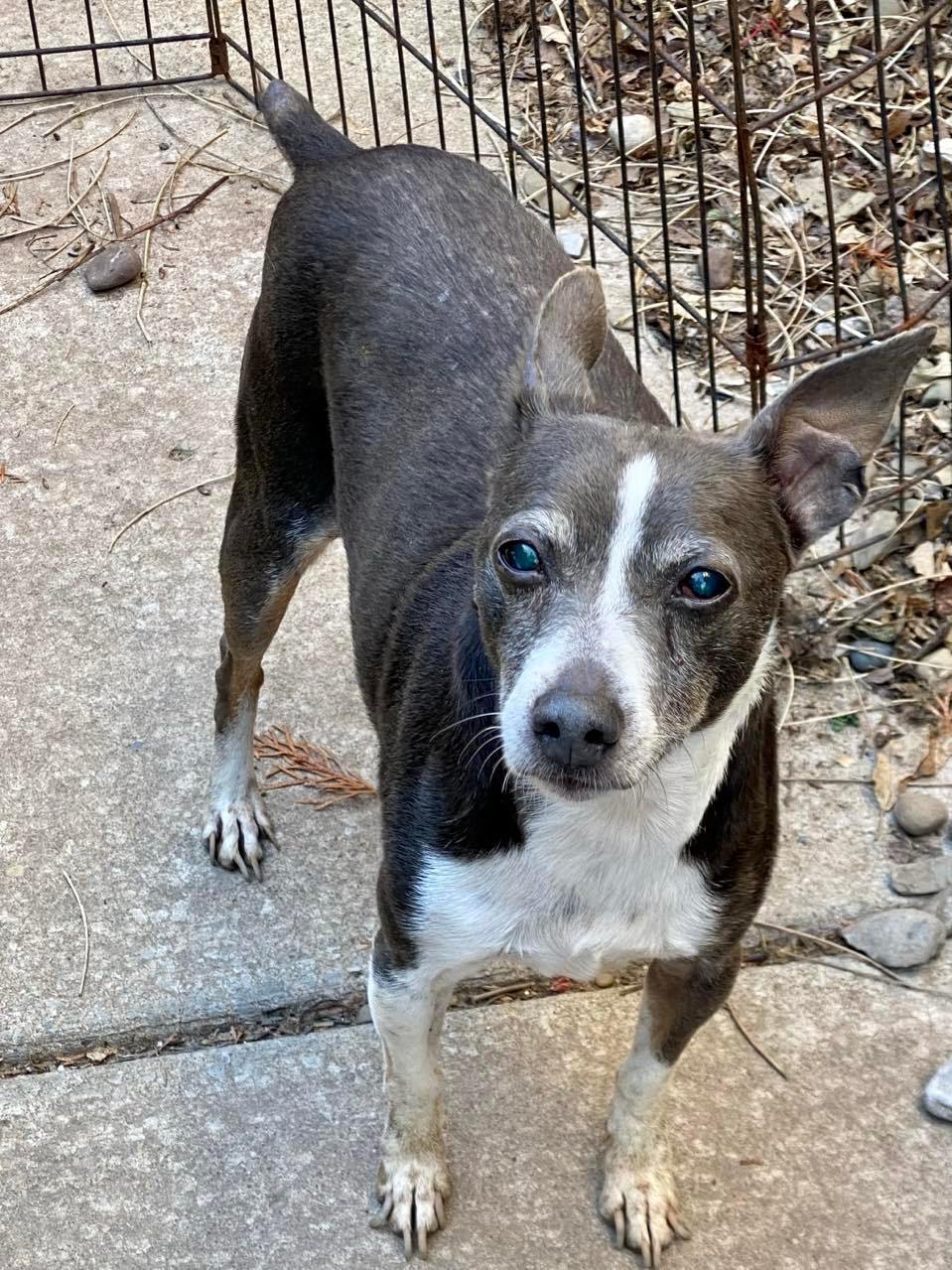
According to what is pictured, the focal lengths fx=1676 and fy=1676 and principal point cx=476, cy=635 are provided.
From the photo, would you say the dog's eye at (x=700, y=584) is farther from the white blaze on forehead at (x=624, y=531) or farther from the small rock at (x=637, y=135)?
the small rock at (x=637, y=135)

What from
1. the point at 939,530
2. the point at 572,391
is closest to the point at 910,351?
the point at 572,391

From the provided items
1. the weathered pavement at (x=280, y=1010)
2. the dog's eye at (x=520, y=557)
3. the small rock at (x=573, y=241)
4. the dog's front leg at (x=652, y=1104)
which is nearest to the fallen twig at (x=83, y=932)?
the weathered pavement at (x=280, y=1010)

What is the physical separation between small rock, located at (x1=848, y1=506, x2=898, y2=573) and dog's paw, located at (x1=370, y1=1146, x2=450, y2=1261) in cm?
218

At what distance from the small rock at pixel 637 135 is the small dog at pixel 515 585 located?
7.36 ft

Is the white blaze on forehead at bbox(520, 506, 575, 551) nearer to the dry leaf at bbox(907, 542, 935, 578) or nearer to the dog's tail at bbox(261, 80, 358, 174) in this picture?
the dog's tail at bbox(261, 80, 358, 174)

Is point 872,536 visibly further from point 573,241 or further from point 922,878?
point 573,241

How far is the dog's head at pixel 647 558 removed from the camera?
2.53 meters

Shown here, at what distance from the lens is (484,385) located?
3.47 meters

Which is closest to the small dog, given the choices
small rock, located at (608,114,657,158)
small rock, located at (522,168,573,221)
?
small rock, located at (522,168,573,221)

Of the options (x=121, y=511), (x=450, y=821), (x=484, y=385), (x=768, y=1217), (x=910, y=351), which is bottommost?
(x=768, y=1217)

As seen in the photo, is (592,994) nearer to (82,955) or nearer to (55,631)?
(82,955)

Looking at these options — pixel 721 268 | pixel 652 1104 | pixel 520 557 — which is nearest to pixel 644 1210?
pixel 652 1104

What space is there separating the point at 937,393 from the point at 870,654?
1.04 m

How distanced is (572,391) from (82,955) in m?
1.80
